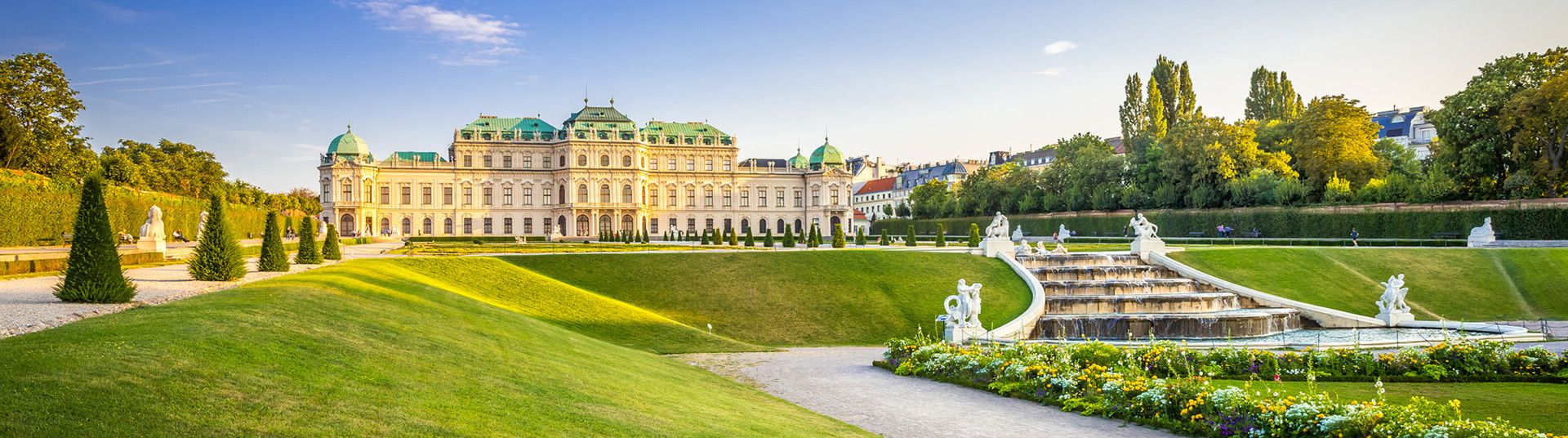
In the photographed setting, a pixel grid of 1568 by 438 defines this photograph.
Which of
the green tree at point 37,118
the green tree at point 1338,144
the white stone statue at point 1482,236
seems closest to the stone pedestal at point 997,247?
the white stone statue at point 1482,236

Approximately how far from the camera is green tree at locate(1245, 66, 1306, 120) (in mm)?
72688

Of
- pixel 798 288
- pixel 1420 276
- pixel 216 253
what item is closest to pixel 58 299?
pixel 216 253

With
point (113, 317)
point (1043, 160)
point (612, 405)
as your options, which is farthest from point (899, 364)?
point (1043, 160)

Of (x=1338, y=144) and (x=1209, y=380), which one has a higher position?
(x=1338, y=144)

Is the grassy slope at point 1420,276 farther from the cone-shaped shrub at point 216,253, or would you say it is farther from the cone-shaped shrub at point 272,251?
the cone-shaped shrub at point 216,253

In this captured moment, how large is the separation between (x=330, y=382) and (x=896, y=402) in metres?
8.40

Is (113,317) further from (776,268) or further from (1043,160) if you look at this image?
(1043,160)

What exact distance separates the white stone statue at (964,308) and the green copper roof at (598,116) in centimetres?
7354

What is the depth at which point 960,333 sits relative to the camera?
2239 cm

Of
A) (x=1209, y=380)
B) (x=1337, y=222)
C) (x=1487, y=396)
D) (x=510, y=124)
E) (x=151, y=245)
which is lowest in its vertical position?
(x=1487, y=396)

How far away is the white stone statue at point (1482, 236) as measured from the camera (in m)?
38.0

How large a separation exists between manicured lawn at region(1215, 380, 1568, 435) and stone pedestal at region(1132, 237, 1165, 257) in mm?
21136

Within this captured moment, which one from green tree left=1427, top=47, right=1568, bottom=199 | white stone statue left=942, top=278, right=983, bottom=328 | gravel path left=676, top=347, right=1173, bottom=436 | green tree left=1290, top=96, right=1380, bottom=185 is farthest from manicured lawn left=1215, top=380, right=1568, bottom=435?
green tree left=1290, top=96, right=1380, bottom=185

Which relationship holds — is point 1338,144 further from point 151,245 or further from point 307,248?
point 151,245
